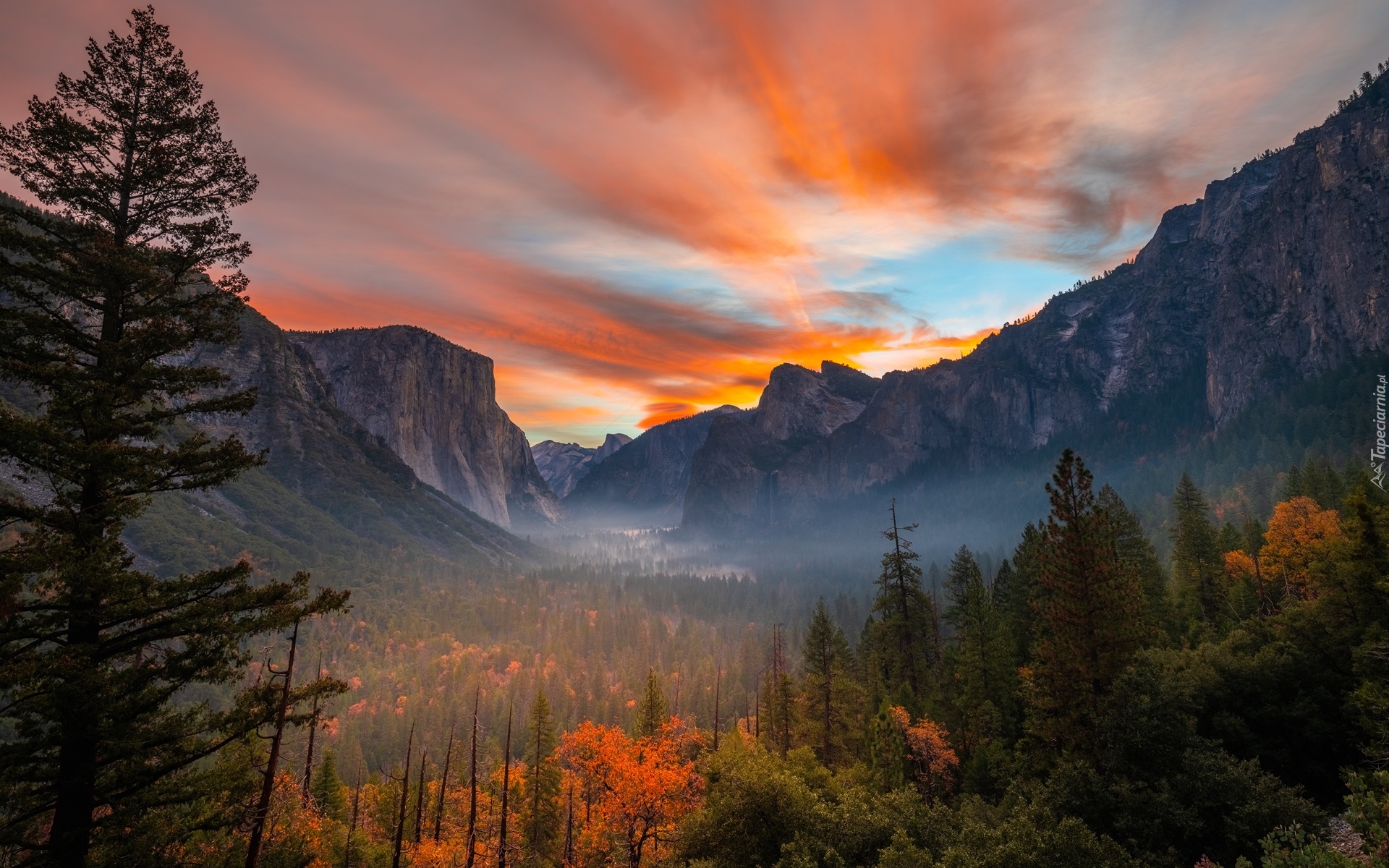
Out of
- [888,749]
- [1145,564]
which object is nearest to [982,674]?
[888,749]

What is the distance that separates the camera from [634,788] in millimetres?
32250

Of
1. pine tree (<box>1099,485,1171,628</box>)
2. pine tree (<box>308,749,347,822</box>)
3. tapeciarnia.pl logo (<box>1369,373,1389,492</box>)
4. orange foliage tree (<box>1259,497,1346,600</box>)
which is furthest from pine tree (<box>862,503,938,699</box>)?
pine tree (<box>308,749,347,822</box>)

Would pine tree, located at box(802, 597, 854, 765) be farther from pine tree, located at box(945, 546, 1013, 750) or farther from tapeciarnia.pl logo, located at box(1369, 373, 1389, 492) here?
tapeciarnia.pl logo, located at box(1369, 373, 1389, 492)

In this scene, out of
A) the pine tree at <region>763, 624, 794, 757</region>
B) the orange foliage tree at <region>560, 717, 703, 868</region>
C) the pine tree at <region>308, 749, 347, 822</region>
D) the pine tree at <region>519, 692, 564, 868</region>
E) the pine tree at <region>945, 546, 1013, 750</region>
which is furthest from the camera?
the pine tree at <region>763, 624, 794, 757</region>

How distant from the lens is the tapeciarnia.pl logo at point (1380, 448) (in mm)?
74688

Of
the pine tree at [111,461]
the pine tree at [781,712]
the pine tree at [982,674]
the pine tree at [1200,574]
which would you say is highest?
the pine tree at [111,461]

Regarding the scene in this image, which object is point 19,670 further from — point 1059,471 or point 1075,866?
point 1059,471

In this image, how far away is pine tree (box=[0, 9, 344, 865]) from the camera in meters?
13.2

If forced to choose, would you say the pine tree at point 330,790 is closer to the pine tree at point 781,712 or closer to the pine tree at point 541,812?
the pine tree at point 541,812

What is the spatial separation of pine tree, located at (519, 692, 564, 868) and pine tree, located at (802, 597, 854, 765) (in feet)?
80.3

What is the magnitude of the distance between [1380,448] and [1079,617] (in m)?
130

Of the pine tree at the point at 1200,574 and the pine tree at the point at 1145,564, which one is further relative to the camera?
the pine tree at the point at 1200,574

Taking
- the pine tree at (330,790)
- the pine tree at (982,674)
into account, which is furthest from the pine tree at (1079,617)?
the pine tree at (330,790)

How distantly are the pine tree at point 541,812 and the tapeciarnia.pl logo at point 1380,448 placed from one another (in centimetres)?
8618
